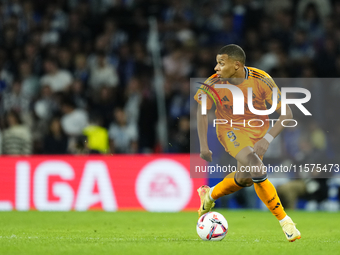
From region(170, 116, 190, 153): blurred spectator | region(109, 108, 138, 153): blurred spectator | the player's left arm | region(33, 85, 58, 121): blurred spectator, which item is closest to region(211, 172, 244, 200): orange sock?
the player's left arm

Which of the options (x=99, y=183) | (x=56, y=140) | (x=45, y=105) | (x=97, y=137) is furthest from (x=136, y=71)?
(x=99, y=183)

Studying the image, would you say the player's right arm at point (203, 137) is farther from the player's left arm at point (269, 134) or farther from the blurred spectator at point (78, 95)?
the blurred spectator at point (78, 95)

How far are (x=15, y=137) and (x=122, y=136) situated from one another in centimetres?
218

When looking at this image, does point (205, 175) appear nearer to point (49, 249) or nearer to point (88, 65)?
point (88, 65)

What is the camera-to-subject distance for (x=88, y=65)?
13.5 m

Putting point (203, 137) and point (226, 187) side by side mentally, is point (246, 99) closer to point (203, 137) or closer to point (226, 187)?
point (203, 137)

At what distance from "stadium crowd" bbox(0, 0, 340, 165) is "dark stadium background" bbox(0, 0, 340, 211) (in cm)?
2

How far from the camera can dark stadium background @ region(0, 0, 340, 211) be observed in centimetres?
1154

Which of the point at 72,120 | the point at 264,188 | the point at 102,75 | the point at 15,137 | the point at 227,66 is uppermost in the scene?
the point at 227,66

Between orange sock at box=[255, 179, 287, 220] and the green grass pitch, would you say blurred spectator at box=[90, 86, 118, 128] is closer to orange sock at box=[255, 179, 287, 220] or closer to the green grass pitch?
the green grass pitch

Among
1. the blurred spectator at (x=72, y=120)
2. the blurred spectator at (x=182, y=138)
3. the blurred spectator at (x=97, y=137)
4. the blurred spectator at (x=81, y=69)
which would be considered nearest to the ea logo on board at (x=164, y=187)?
the blurred spectator at (x=182, y=138)

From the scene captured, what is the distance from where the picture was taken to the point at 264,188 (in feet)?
20.6

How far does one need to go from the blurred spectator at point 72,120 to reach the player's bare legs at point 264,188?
627 cm

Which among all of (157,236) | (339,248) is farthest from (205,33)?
(339,248)
